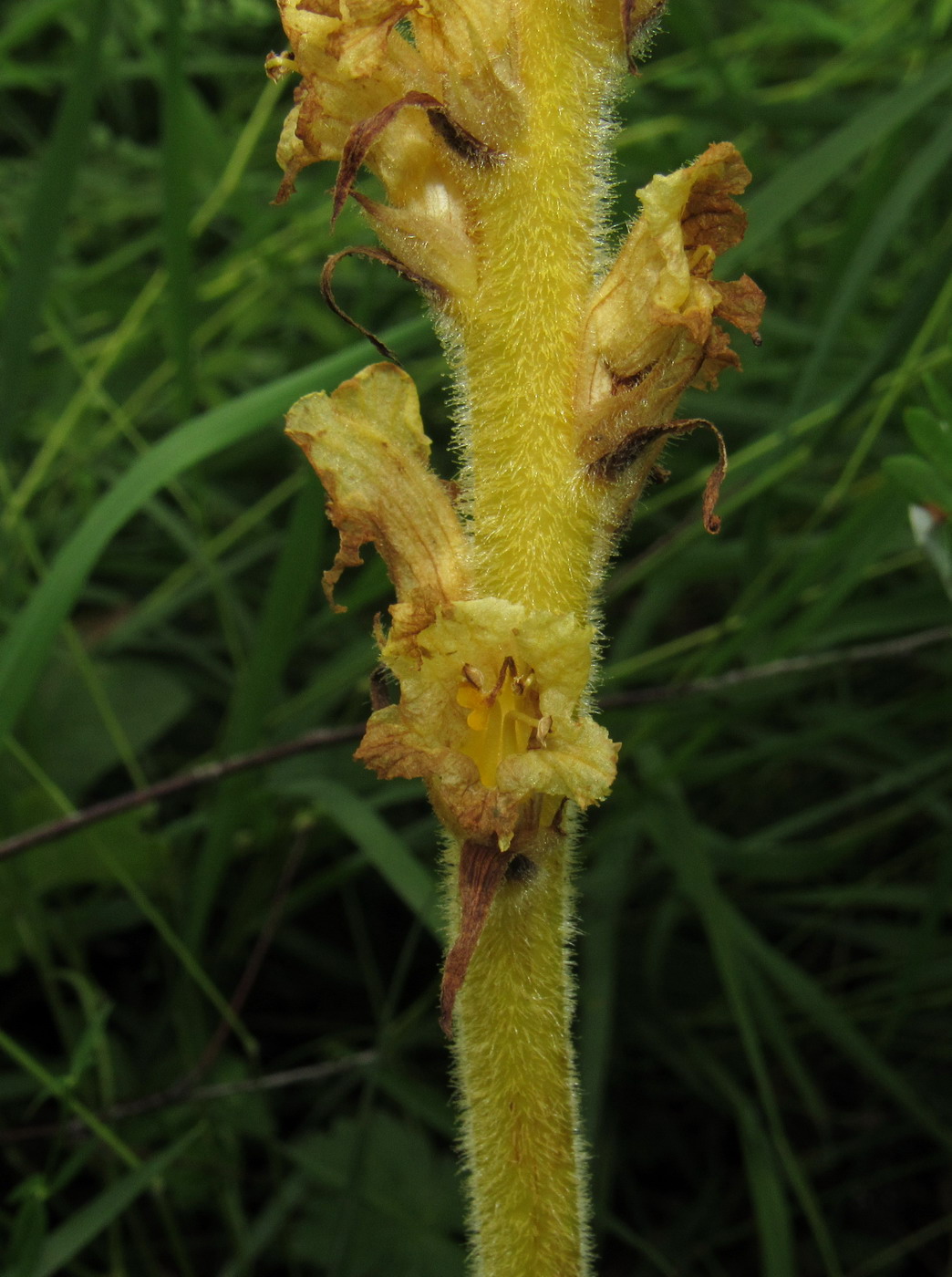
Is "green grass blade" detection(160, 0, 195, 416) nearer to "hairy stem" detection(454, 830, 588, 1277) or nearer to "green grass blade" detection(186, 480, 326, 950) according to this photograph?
"green grass blade" detection(186, 480, 326, 950)

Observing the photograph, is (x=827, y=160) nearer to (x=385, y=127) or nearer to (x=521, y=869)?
(x=385, y=127)

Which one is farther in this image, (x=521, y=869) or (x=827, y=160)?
(x=827, y=160)

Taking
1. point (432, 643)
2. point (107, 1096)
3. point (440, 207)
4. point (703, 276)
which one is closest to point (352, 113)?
point (440, 207)

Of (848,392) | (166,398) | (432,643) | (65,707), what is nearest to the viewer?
(432,643)

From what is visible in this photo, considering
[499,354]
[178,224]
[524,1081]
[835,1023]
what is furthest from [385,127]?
[835,1023]

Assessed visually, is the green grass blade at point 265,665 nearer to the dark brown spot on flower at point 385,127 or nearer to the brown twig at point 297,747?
the brown twig at point 297,747

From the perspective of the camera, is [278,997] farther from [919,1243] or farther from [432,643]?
[432,643]

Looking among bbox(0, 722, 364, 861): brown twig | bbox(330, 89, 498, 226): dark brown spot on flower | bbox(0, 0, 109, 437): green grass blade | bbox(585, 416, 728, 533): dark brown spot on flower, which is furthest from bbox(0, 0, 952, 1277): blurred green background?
bbox(330, 89, 498, 226): dark brown spot on flower
